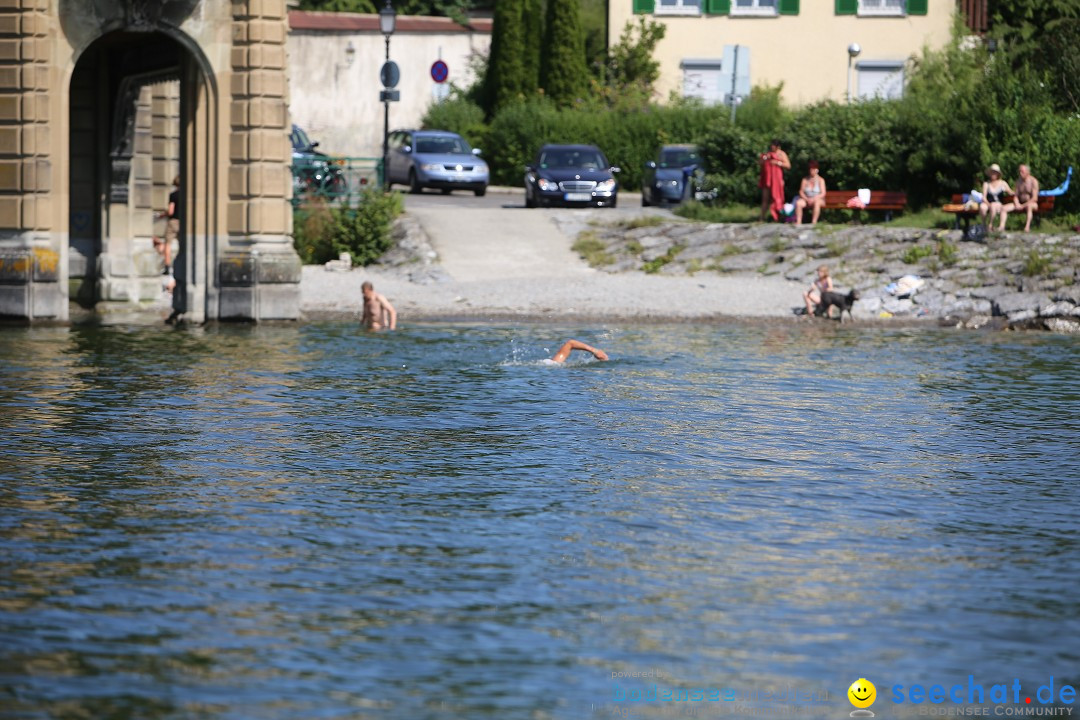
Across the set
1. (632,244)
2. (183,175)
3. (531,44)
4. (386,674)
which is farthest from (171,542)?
(531,44)

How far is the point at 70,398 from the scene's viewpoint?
20625 millimetres

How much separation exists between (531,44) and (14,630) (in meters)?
46.1

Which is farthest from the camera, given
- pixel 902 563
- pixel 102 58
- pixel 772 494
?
→ pixel 102 58

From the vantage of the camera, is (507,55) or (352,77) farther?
(352,77)

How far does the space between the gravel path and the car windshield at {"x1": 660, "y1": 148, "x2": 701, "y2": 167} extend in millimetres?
7047

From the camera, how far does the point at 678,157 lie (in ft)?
147

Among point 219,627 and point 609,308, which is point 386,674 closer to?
point 219,627

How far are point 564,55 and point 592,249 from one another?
761 inches

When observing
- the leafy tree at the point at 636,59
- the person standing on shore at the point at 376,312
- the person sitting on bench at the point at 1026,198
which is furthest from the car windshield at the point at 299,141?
the person sitting on bench at the point at 1026,198

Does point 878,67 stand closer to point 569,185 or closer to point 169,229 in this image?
point 569,185

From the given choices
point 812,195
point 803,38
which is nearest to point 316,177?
point 812,195

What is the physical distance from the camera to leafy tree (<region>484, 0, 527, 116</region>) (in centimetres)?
5462

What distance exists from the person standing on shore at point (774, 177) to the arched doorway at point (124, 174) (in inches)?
464

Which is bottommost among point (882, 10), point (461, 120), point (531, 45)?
point (461, 120)
